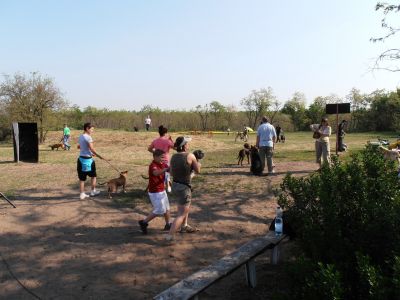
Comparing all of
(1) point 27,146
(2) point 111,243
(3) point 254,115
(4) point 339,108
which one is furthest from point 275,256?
(3) point 254,115

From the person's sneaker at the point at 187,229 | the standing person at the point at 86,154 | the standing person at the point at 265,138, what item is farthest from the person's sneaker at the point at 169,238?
the standing person at the point at 265,138

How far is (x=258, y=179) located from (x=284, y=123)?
37.8 meters

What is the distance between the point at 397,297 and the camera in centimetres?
283

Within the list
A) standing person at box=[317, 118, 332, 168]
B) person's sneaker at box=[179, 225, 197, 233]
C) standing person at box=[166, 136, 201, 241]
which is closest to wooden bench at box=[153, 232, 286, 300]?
standing person at box=[166, 136, 201, 241]

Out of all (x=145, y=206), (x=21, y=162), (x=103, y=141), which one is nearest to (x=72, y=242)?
(x=145, y=206)

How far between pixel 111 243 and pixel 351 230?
369cm

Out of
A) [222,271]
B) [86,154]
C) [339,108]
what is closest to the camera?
[222,271]

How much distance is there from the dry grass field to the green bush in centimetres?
108

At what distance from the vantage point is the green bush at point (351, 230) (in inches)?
121

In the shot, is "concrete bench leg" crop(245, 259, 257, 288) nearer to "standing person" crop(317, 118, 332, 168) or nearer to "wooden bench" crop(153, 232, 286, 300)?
"wooden bench" crop(153, 232, 286, 300)

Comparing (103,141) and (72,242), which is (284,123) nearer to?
(103,141)

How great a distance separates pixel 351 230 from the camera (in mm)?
4059

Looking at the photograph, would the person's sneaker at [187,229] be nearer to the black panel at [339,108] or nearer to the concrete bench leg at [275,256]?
the concrete bench leg at [275,256]

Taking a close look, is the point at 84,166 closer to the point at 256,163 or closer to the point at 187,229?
→ the point at 187,229
